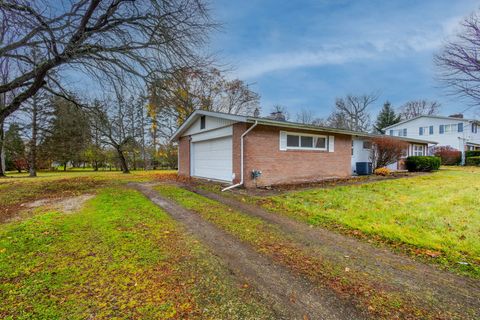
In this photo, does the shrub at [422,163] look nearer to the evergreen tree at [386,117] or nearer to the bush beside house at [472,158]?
the bush beside house at [472,158]

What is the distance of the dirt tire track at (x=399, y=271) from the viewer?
2.38m

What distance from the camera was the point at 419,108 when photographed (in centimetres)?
4088

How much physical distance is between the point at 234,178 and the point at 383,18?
9283 millimetres

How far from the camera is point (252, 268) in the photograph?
302 cm

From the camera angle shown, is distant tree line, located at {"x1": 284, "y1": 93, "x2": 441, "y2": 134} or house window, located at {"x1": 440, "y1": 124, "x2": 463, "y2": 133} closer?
house window, located at {"x1": 440, "y1": 124, "x2": 463, "y2": 133}

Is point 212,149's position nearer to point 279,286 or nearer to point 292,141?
point 292,141

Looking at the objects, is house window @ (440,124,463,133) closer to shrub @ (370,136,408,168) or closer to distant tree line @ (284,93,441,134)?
distant tree line @ (284,93,441,134)

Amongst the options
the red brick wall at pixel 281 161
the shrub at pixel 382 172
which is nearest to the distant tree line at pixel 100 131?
the red brick wall at pixel 281 161

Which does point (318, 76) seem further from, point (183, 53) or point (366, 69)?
point (183, 53)

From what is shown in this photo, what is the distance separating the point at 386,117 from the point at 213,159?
38710 mm

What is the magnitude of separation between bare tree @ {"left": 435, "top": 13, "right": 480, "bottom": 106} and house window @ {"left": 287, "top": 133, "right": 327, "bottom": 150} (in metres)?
5.32

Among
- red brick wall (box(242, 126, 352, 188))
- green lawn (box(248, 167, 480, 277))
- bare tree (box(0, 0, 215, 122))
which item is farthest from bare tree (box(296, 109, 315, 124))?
bare tree (box(0, 0, 215, 122))

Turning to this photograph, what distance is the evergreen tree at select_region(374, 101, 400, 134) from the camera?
39.0 m

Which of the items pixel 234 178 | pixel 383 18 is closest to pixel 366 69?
pixel 383 18
